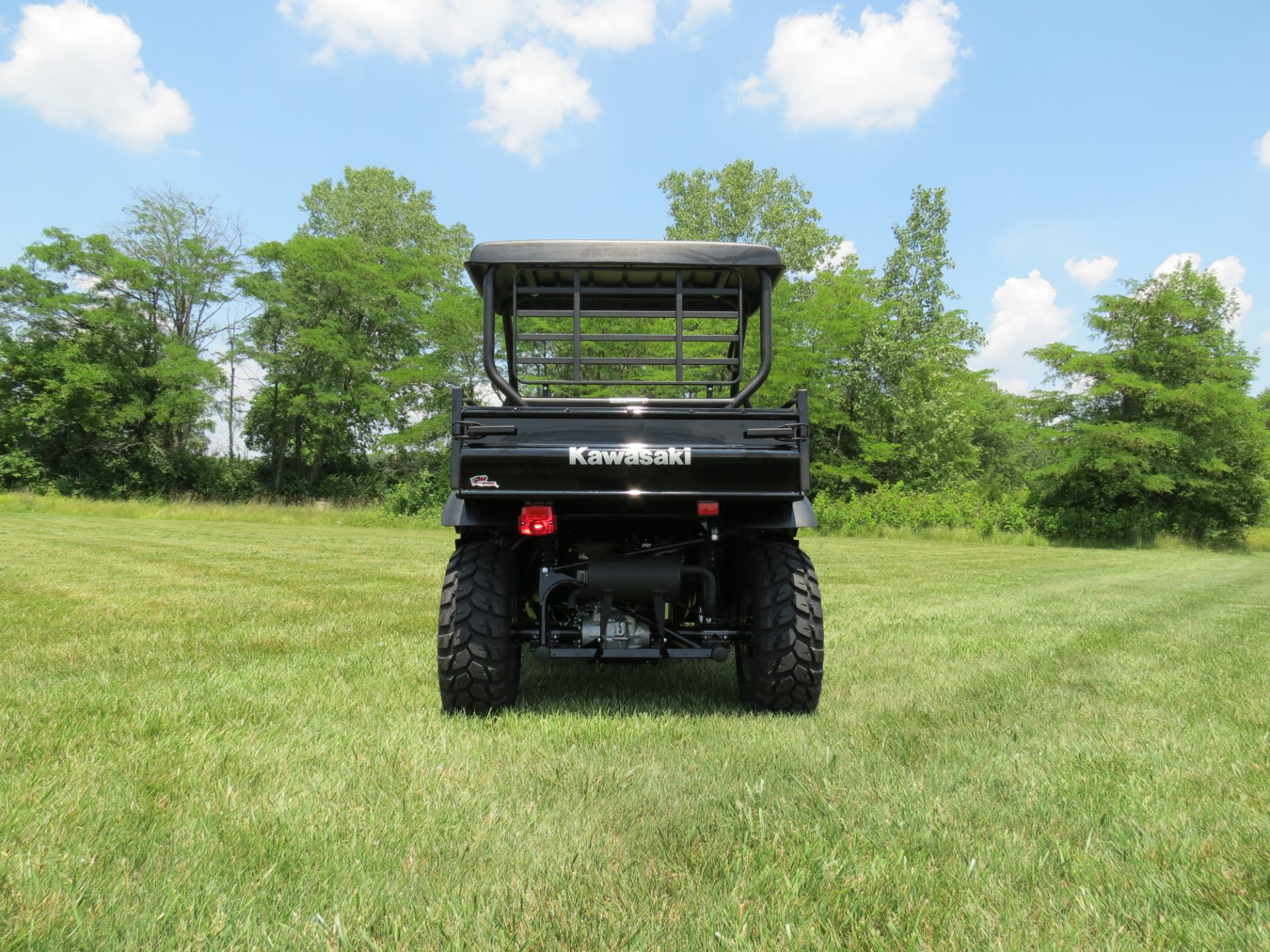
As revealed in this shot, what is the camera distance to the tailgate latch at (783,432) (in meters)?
3.47

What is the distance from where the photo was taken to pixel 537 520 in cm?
354

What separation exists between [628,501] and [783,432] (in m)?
0.74

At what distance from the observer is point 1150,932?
1767 millimetres

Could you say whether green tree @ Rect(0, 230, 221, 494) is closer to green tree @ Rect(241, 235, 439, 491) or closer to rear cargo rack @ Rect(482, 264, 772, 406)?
green tree @ Rect(241, 235, 439, 491)

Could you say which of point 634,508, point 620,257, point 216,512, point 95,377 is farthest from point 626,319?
point 95,377

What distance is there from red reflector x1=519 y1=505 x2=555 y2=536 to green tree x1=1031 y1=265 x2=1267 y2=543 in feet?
88.9

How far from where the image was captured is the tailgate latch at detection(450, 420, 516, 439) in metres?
3.46

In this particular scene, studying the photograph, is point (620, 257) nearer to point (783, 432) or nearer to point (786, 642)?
point (783, 432)

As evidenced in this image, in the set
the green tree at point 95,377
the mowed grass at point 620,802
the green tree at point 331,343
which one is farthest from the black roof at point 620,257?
the green tree at point 95,377

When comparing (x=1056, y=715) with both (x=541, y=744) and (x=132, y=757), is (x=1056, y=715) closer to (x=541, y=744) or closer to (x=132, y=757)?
(x=541, y=744)

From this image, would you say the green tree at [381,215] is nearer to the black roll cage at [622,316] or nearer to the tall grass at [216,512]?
the tall grass at [216,512]

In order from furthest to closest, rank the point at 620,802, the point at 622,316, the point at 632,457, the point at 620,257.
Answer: the point at 622,316
the point at 620,257
the point at 632,457
the point at 620,802

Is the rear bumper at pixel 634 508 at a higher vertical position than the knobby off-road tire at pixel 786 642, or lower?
higher

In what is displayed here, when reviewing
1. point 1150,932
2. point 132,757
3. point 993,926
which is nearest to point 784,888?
point 993,926
